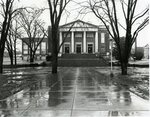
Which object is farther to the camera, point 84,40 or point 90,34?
point 90,34

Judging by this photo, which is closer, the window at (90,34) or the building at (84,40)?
the building at (84,40)

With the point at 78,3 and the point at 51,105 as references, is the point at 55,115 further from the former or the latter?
the point at 78,3

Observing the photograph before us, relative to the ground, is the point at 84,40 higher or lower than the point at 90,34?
lower

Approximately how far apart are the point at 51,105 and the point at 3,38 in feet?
66.1

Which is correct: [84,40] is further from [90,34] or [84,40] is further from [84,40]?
[90,34]

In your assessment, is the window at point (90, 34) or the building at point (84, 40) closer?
the building at point (84, 40)

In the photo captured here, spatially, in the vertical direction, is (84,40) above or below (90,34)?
below

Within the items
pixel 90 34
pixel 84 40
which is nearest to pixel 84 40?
pixel 84 40

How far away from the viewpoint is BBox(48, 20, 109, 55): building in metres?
89.4

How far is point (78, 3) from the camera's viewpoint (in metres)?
27.2

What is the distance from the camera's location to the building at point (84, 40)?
8938 cm

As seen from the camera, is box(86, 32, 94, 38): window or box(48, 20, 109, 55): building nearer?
box(48, 20, 109, 55): building

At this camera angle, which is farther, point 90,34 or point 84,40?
point 90,34

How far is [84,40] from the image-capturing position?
89.7 meters
